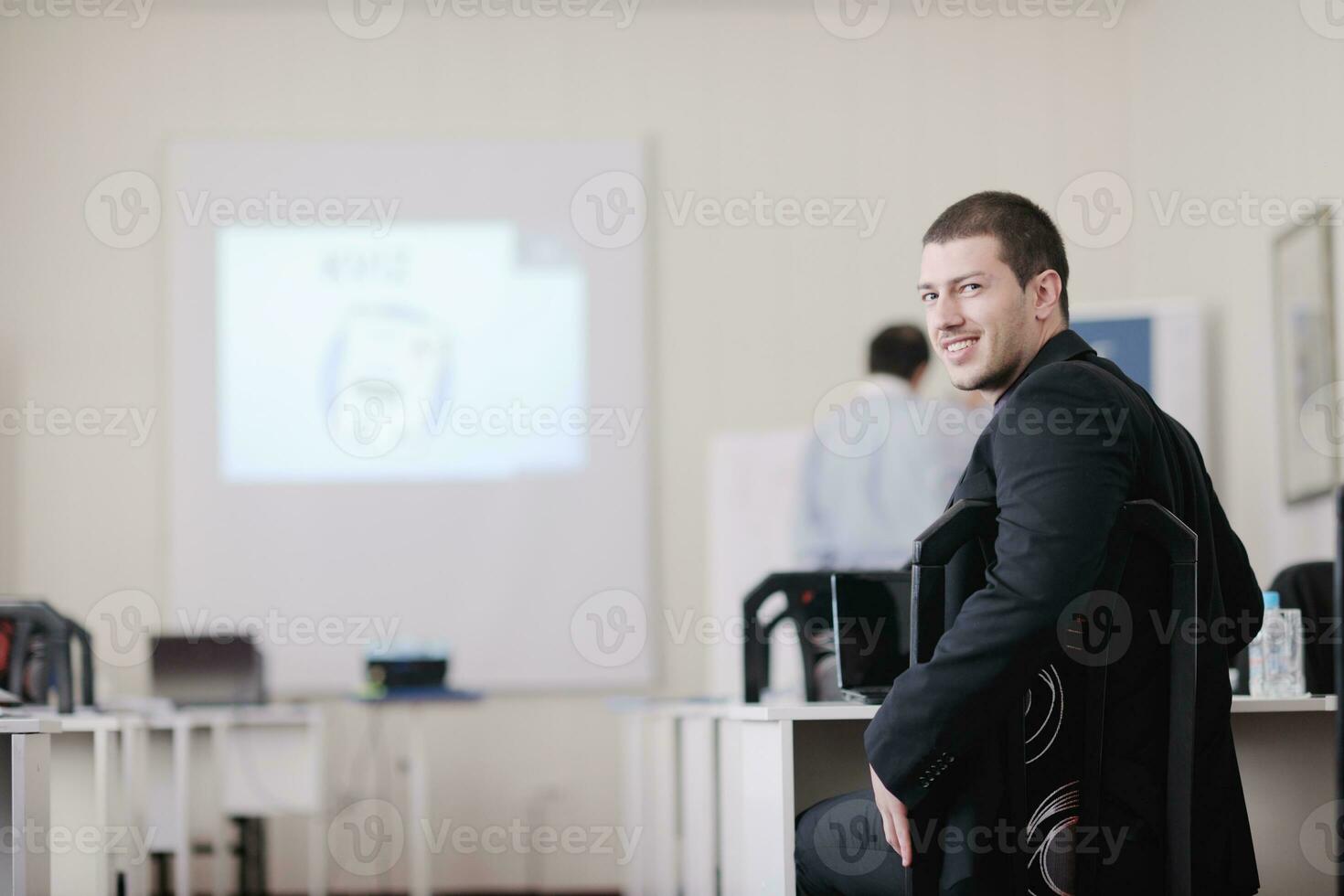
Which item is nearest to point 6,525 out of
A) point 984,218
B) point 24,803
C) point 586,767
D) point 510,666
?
point 510,666

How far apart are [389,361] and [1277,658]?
4.17 m

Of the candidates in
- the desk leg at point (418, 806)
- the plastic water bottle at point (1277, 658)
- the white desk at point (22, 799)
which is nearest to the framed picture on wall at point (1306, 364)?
the plastic water bottle at point (1277, 658)

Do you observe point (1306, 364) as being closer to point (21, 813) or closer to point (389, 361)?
point (389, 361)

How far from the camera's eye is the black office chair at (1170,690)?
1.93 m

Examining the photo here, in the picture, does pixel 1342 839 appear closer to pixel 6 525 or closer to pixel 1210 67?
pixel 1210 67

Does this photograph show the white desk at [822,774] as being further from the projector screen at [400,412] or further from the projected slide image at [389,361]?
the projected slide image at [389,361]

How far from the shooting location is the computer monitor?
2686mm

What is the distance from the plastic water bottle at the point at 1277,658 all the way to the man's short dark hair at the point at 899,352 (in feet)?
6.28

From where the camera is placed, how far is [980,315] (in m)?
2.22

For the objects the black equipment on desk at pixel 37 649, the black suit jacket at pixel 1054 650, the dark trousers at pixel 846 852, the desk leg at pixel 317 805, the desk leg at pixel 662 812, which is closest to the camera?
the black suit jacket at pixel 1054 650

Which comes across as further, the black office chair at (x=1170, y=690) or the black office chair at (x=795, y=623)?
the black office chair at (x=795, y=623)

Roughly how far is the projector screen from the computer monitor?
145 inches

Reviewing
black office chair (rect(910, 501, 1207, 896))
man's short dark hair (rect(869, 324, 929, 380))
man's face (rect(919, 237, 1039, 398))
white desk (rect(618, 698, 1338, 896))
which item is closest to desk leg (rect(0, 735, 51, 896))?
white desk (rect(618, 698, 1338, 896))

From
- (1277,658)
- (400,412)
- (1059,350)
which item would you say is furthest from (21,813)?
(400,412)
